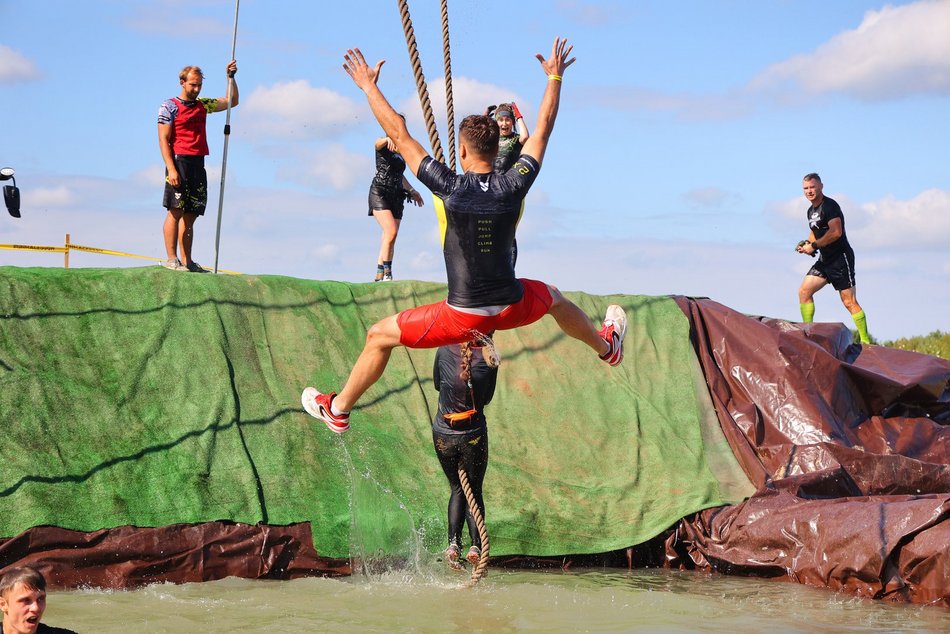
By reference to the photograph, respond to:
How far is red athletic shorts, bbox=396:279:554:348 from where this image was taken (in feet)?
17.5

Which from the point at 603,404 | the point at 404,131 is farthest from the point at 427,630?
the point at 603,404

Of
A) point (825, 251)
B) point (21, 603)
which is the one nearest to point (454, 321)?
point (21, 603)

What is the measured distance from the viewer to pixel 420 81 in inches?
222

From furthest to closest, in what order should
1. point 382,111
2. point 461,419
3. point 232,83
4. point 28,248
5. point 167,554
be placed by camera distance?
point 28,248 → point 232,83 → point 167,554 → point 461,419 → point 382,111

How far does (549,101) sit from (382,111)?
3.01ft

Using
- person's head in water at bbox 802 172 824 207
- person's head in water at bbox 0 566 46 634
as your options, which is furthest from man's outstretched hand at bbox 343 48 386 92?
person's head in water at bbox 802 172 824 207

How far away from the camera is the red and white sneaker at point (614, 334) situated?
6152 millimetres

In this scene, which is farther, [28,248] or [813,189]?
[28,248]

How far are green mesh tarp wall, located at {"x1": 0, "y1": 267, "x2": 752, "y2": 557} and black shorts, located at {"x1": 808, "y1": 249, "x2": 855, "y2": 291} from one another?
290 cm

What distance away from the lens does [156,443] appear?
719 centimetres

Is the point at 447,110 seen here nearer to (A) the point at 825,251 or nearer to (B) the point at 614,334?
(B) the point at 614,334

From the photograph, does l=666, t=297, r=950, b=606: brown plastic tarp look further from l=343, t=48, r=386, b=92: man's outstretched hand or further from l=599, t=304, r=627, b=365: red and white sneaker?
l=343, t=48, r=386, b=92: man's outstretched hand

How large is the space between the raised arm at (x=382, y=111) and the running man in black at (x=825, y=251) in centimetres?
723

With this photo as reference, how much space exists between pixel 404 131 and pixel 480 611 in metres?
2.72
